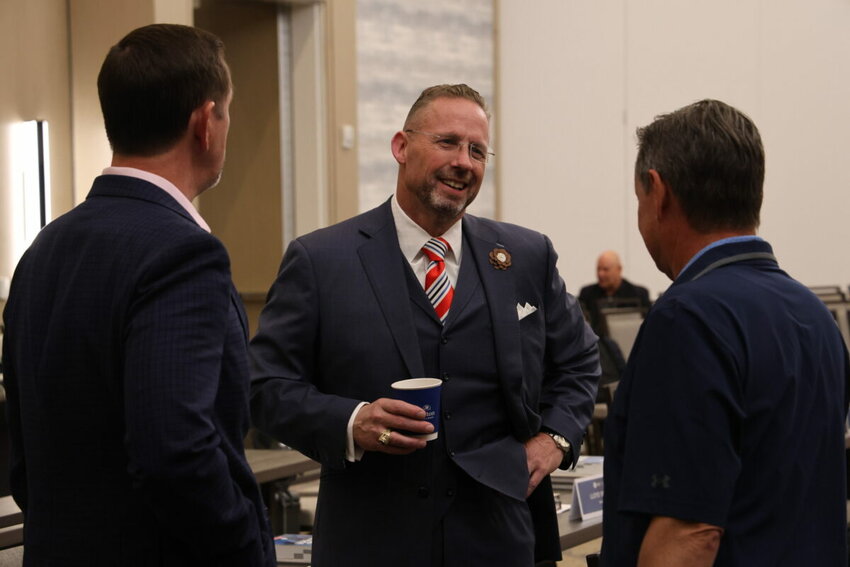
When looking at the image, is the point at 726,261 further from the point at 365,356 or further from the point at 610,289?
the point at 610,289

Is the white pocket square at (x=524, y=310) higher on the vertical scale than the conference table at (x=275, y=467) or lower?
higher

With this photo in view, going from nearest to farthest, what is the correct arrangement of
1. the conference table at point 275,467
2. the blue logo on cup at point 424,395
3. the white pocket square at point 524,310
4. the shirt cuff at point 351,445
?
the blue logo on cup at point 424,395, the shirt cuff at point 351,445, the white pocket square at point 524,310, the conference table at point 275,467

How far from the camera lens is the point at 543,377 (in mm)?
2592

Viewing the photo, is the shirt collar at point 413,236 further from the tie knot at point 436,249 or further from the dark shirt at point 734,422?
the dark shirt at point 734,422

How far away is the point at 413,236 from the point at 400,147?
223 mm

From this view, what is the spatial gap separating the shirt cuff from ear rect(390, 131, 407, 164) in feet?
1.98

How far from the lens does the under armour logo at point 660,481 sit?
1523 mm

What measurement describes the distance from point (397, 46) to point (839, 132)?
6031 mm

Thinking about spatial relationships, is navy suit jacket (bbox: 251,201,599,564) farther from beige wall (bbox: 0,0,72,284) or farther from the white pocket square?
beige wall (bbox: 0,0,72,284)

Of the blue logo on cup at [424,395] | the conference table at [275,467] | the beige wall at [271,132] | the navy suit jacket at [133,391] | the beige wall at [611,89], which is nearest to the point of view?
the navy suit jacket at [133,391]

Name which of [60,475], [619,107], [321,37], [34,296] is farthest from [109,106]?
[619,107]

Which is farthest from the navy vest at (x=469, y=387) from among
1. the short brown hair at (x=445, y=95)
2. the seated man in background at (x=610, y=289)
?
the seated man in background at (x=610, y=289)

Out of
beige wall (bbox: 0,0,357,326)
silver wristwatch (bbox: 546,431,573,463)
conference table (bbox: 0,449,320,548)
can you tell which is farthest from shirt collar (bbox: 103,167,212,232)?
beige wall (bbox: 0,0,357,326)

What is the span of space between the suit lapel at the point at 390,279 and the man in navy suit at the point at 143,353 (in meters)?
0.71
